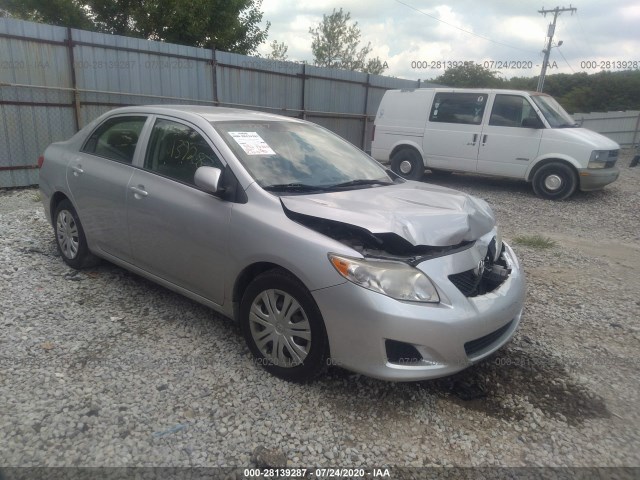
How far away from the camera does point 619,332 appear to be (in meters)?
3.77

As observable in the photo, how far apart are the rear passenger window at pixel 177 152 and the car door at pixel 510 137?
295 inches

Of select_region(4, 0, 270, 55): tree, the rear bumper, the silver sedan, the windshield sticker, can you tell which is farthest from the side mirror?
select_region(4, 0, 270, 55): tree

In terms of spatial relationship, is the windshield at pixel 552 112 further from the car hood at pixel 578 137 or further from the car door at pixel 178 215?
the car door at pixel 178 215

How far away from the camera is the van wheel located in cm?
1059

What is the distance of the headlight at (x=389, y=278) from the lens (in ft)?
8.16

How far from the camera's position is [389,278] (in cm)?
251

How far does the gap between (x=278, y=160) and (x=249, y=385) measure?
5.00ft

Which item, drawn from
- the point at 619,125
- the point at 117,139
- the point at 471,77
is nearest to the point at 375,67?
the point at 471,77

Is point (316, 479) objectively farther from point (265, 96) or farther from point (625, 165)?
point (625, 165)

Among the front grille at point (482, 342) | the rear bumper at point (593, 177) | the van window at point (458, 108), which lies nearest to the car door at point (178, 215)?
the front grille at point (482, 342)

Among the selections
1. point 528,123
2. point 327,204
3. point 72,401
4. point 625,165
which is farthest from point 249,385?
point 625,165

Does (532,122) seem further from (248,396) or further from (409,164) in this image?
(248,396)

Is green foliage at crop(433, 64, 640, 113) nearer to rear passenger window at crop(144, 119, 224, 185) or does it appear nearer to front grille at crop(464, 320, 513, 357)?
front grille at crop(464, 320, 513, 357)

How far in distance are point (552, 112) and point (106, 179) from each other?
27.7 ft
